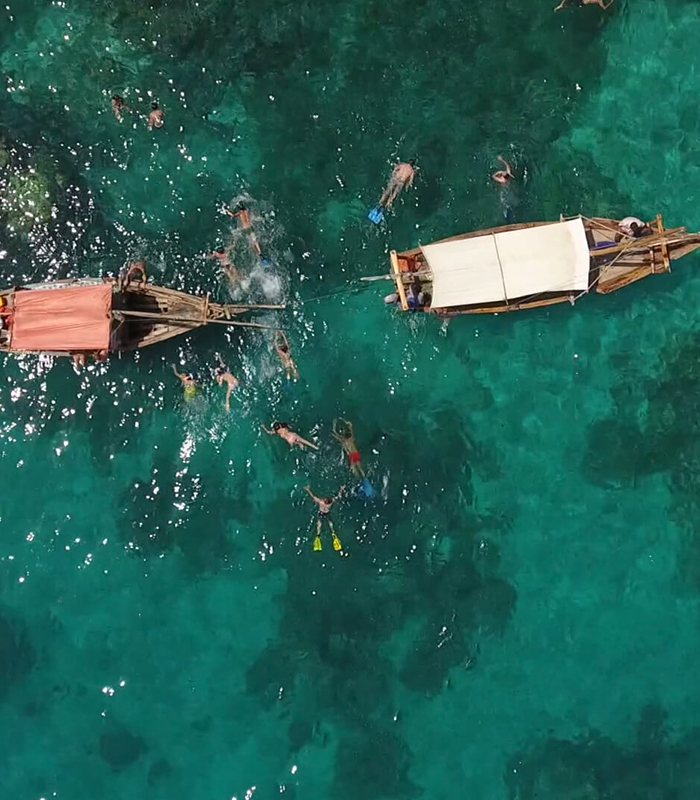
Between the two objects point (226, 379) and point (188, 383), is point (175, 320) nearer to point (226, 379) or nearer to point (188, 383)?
point (188, 383)

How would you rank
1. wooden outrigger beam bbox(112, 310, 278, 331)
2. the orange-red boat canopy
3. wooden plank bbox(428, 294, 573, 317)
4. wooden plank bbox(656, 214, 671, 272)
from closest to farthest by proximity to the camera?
the orange-red boat canopy < wooden outrigger beam bbox(112, 310, 278, 331) < wooden plank bbox(656, 214, 671, 272) < wooden plank bbox(428, 294, 573, 317)

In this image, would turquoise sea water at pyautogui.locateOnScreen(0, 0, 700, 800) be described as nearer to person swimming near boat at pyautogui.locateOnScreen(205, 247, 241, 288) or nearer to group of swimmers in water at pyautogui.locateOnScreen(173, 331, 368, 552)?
group of swimmers in water at pyautogui.locateOnScreen(173, 331, 368, 552)

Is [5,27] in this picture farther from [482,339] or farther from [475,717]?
[475,717]

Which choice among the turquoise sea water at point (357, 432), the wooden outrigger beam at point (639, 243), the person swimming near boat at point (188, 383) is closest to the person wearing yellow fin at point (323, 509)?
the turquoise sea water at point (357, 432)

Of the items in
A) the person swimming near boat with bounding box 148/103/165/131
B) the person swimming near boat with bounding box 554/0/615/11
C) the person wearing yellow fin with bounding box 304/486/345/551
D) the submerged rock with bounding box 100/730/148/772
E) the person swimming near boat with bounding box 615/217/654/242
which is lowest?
the submerged rock with bounding box 100/730/148/772

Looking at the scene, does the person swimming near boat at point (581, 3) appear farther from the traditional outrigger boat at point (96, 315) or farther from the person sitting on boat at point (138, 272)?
the person sitting on boat at point (138, 272)

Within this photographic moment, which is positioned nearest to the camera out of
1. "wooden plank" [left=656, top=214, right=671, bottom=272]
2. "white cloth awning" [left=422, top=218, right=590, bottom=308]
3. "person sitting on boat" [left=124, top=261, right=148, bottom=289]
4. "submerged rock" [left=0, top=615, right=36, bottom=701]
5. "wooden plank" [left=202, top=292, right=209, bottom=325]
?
"white cloth awning" [left=422, top=218, right=590, bottom=308]

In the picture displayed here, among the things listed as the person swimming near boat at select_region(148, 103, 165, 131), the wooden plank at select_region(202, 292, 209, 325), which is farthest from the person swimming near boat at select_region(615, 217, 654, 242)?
the person swimming near boat at select_region(148, 103, 165, 131)
